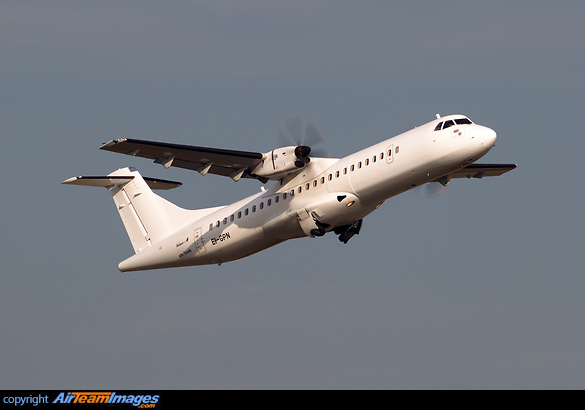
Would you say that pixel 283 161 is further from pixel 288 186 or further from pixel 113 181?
pixel 113 181

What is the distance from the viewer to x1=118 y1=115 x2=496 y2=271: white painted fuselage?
72.8 ft

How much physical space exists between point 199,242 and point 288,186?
12.2ft

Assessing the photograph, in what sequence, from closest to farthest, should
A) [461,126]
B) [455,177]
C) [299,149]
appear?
1. [461,126]
2. [299,149]
3. [455,177]

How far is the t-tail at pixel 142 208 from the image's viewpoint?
2866 centimetres

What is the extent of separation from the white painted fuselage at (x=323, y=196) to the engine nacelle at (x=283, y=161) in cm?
43

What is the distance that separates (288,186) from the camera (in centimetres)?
2533

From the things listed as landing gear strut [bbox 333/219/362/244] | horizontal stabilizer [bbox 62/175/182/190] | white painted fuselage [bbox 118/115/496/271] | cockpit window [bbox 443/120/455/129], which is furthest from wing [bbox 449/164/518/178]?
horizontal stabilizer [bbox 62/175/182/190]

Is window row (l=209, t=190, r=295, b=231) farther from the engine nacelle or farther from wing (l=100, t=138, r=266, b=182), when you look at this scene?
wing (l=100, t=138, r=266, b=182)

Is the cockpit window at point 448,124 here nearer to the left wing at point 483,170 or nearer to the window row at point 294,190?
the window row at point 294,190
